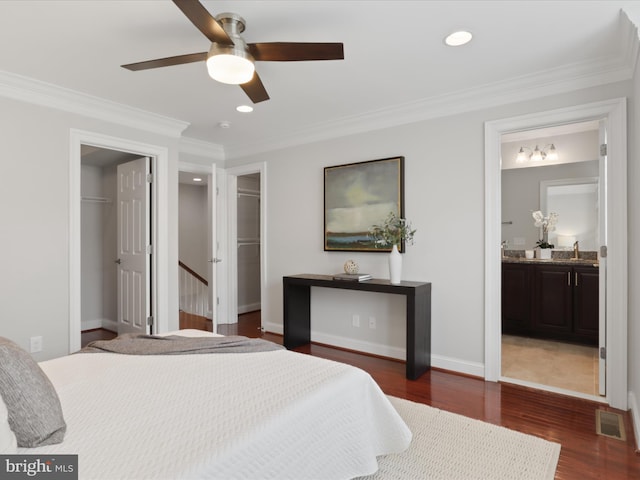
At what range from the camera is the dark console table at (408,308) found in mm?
3180

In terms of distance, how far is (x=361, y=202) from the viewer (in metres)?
3.91

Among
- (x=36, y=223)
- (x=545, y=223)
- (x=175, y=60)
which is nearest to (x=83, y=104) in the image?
(x=36, y=223)

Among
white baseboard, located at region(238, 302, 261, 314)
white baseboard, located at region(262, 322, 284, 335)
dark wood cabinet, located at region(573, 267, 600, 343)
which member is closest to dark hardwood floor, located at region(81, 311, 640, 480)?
white baseboard, located at region(262, 322, 284, 335)

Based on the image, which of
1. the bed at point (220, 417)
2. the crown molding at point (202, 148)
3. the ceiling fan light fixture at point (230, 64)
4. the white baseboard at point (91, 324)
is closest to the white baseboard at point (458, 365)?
the bed at point (220, 417)

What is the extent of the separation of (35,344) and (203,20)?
2.95 m

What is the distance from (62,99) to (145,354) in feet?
8.31

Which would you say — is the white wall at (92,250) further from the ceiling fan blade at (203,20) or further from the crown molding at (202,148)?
the ceiling fan blade at (203,20)

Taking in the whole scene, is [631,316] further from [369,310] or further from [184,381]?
[184,381]

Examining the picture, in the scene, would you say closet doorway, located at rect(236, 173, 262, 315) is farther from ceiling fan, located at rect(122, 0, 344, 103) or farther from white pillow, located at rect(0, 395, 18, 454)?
white pillow, located at rect(0, 395, 18, 454)

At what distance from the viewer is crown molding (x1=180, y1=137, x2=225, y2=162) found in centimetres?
474

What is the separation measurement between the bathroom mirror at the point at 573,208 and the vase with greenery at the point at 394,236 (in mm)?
2441

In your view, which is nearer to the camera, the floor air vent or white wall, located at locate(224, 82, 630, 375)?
the floor air vent

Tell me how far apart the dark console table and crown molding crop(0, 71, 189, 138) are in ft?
6.89

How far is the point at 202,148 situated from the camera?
4.93 metres
